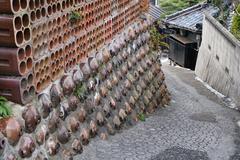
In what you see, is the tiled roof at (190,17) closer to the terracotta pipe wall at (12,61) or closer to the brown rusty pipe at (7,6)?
the terracotta pipe wall at (12,61)

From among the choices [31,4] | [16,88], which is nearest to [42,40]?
[31,4]

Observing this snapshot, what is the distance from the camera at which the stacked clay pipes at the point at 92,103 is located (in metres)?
6.66

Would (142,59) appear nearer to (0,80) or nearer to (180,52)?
(0,80)

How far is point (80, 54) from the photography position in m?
9.04

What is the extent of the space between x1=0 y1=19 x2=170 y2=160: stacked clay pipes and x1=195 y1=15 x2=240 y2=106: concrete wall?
10.9ft

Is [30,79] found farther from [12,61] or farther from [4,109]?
[4,109]

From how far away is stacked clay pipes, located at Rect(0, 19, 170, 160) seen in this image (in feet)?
21.9

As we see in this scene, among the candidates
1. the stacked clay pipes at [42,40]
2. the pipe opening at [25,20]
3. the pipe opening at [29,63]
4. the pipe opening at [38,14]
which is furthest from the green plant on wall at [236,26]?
the pipe opening at [25,20]

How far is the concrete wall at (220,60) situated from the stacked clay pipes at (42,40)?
753 centimetres

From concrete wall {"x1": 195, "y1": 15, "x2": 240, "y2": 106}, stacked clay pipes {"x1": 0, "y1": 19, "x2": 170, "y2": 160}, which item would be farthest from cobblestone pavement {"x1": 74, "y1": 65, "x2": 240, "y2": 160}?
concrete wall {"x1": 195, "y1": 15, "x2": 240, "y2": 106}

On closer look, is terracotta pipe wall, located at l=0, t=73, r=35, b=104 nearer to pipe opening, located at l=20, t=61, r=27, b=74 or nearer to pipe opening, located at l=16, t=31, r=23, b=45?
pipe opening, located at l=20, t=61, r=27, b=74

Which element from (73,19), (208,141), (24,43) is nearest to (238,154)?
(208,141)

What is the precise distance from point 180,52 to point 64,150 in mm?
20432

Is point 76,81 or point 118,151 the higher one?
point 76,81
